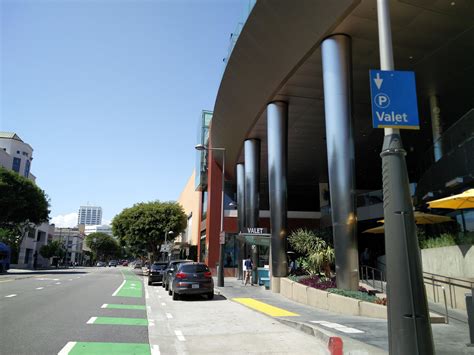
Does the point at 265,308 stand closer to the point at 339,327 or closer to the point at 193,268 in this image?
the point at 193,268

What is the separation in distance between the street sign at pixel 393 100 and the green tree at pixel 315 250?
11335mm

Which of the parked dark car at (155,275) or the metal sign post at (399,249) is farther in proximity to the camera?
the parked dark car at (155,275)

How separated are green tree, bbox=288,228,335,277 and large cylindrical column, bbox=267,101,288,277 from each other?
2.67 m

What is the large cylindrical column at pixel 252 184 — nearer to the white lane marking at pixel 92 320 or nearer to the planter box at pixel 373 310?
the planter box at pixel 373 310

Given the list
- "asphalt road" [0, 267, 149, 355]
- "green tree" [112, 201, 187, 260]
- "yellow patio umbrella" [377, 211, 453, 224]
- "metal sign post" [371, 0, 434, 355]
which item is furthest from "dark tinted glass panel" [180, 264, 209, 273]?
"green tree" [112, 201, 187, 260]

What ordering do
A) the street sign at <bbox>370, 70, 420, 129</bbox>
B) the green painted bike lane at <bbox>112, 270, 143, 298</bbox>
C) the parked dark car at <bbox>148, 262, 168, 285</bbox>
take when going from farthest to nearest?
the parked dark car at <bbox>148, 262, 168, 285</bbox> < the green painted bike lane at <bbox>112, 270, 143, 298</bbox> < the street sign at <bbox>370, 70, 420, 129</bbox>

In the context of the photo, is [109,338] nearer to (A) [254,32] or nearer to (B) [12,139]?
(A) [254,32]

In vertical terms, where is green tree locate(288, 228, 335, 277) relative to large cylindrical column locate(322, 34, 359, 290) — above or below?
below

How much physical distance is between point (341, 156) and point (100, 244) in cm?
12841

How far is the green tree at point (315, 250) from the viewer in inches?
656

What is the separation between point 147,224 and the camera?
47531mm

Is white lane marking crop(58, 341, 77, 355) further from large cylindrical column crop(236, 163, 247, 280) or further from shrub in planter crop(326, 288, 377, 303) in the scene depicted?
large cylindrical column crop(236, 163, 247, 280)

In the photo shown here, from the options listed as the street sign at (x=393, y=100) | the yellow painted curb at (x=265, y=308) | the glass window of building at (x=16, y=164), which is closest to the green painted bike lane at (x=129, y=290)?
the yellow painted curb at (x=265, y=308)

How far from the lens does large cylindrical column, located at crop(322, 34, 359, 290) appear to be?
1430 centimetres
